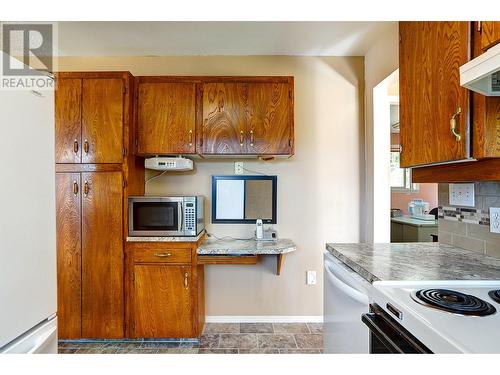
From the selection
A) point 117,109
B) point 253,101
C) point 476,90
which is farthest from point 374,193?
point 117,109

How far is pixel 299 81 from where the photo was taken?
249cm

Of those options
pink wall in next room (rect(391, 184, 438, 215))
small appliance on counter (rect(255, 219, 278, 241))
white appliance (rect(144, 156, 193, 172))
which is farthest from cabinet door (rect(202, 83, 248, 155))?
pink wall in next room (rect(391, 184, 438, 215))

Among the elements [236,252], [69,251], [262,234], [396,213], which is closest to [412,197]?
[396,213]

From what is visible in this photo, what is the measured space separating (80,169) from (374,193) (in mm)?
2437

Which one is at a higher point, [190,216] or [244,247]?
[190,216]

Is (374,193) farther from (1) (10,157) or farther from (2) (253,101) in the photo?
(1) (10,157)

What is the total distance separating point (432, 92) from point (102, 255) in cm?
233

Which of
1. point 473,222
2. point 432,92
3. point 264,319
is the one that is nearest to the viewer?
point 432,92

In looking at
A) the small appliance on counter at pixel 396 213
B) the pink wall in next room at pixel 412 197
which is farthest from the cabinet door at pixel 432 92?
the pink wall in next room at pixel 412 197

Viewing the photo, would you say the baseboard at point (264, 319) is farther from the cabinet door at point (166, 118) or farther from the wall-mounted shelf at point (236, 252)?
the cabinet door at point (166, 118)

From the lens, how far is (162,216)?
2.08 metres

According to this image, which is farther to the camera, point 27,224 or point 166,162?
point 166,162

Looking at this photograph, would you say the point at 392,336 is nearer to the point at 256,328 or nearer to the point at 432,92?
the point at 432,92

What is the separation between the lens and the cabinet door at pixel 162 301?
6.68 ft
